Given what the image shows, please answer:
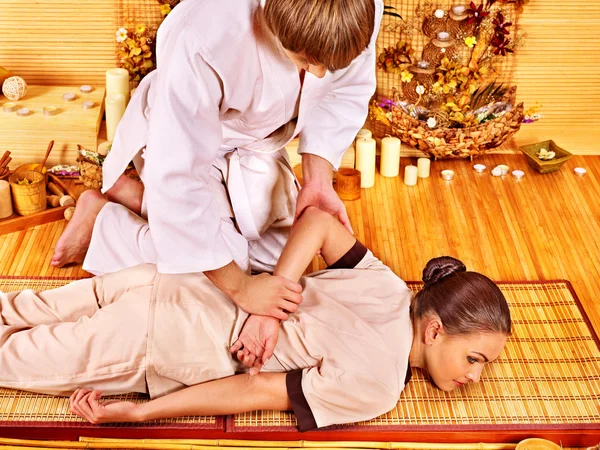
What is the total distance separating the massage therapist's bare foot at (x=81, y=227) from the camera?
3.18m

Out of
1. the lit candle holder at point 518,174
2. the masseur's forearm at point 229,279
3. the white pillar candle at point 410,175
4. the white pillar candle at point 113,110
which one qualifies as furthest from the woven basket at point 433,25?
the masseur's forearm at point 229,279

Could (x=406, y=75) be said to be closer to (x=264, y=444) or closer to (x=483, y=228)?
(x=483, y=228)

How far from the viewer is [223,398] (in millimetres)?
2477

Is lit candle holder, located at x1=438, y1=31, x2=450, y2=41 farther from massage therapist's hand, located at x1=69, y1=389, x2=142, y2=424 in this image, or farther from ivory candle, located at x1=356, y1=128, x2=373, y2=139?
massage therapist's hand, located at x1=69, y1=389, x2=142, y2=424

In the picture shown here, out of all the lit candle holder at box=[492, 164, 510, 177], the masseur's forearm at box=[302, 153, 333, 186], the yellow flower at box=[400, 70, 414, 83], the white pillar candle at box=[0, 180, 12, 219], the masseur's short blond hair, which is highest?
the masseur's short blond hair

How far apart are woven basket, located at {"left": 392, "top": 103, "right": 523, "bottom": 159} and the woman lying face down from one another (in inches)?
49.7

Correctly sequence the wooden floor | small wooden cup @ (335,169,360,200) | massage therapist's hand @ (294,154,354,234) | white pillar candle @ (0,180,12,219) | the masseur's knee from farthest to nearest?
1. small wooden cup @ (335,169,360,200)
2. white pillar candle @ (0,180,12,219)
3. the wooden floor
4. the masseur's knee
5. massage therapist's hand @ (294,154,354,234)

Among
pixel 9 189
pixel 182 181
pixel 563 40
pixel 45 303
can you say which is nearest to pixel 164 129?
pixel 182 181

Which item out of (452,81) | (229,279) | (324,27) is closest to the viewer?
(324,27)

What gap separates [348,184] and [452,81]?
2.22ft

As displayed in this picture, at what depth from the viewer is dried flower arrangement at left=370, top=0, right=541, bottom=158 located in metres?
3.84

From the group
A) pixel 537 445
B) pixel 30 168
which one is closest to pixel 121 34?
pixel 30 168

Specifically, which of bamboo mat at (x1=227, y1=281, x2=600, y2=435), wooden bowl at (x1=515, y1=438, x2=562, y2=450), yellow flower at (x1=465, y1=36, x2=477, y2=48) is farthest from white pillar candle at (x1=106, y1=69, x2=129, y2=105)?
wooden bowl at (x1=515, y1=438, x2=562, y2=450)

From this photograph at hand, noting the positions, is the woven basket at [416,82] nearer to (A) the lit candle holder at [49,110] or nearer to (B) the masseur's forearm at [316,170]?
(B) the masseur's forearm at [316,170]
